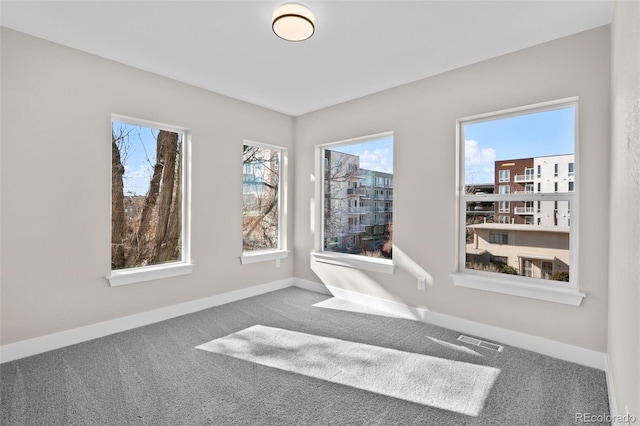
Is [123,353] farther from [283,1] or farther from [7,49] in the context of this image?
[283,1]

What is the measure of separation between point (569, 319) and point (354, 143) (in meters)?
2.95

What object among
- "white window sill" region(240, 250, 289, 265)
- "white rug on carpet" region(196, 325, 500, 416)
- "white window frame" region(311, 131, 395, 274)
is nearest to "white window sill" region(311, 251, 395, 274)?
"white window frame" region(311, 131, 395, 274)

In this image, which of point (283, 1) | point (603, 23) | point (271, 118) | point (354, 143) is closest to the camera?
point (283, 1)

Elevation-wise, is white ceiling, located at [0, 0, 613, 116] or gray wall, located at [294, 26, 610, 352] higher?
white ceiling, located at [0, 0, 613, 116]

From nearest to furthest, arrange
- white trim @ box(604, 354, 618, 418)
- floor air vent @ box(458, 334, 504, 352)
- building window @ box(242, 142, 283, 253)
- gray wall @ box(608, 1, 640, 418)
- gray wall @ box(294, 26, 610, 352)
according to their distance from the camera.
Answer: gray wall @ box(608, 1, 640, 418) < white trim @ box(604, 354, 618, 418) < gray wall @ box(294, 26, 610, 352) < floor air vent @ box(458, 334, 504, 352) < building window @ box(242, 142, 283, 253)

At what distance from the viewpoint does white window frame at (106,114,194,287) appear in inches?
123

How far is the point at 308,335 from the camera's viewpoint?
3.02m

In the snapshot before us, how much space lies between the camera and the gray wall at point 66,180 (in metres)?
2.51

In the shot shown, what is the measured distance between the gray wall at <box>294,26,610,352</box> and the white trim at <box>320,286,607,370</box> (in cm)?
6

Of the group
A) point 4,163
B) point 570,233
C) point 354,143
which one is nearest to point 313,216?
point 354,143

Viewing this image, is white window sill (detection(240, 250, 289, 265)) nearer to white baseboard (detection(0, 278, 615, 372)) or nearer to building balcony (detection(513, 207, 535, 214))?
white baseboard (detection(0, 278, 615, 372))

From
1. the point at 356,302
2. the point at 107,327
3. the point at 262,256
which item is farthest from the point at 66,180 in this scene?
the point at 356,302

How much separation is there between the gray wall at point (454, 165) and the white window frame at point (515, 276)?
68 mm

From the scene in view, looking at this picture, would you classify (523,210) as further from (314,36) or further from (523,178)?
(314,36)
